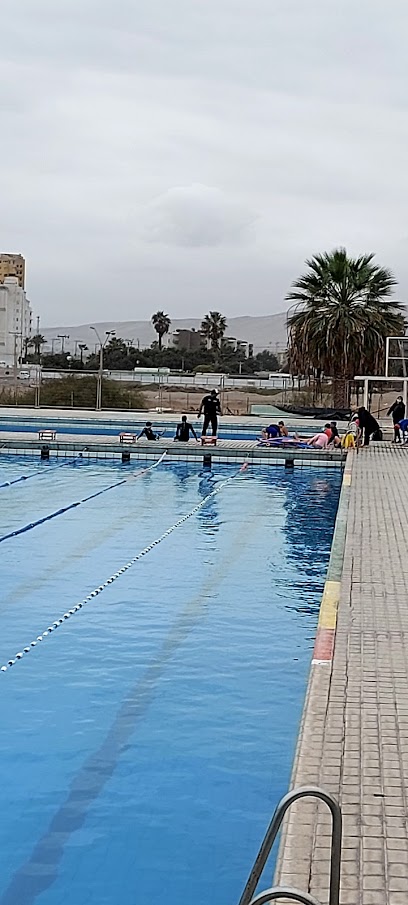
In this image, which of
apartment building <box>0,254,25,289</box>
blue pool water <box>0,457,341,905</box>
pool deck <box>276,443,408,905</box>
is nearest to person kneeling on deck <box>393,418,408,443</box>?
blue pool water <box>0,457,341,905</box>

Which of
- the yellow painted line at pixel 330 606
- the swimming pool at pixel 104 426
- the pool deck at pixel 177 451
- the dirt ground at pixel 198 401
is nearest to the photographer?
the yellow painted line at pixel 330 606

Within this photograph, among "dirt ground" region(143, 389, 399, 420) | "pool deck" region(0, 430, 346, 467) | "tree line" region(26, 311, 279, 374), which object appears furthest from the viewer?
"tree line" region(26, 311, 279, 374)

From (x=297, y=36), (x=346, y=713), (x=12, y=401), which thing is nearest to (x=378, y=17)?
(x=297, y=36)

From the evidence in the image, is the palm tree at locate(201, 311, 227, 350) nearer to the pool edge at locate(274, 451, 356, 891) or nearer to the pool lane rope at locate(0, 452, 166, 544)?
the pool lane rope at locate(0, 452, 166, 544)

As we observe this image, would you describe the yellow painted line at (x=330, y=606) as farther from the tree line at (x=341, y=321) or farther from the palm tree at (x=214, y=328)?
the palm tree at (x=214, y=328)

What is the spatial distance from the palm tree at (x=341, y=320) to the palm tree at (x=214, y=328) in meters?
42.5

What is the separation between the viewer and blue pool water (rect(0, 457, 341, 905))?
13.6 ft

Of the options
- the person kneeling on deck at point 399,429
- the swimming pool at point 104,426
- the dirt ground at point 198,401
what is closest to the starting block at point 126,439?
the swimming pool at point 104,426

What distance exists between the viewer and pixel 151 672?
6.47 m

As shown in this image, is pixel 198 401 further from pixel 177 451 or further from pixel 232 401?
pixel 177 451

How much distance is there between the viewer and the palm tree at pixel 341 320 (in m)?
29.1

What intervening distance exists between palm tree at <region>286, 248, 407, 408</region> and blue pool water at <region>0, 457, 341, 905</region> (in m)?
17.7

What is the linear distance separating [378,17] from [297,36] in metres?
1.54

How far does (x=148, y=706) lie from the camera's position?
5.89m
